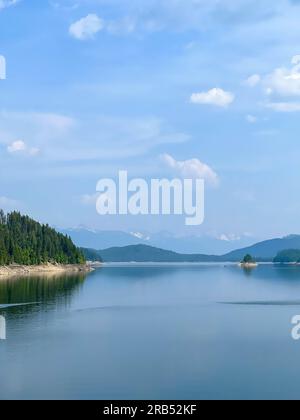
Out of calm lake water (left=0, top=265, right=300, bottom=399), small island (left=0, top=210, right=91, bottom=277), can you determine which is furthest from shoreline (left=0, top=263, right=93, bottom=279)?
calm lake water (left=0, top=265, right=300, bottom=399)

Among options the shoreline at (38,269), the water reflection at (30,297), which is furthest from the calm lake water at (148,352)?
the shoreline at (38,269)

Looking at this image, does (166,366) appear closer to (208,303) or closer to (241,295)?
(208,303)

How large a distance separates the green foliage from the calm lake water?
214ft

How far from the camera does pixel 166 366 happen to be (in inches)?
1192

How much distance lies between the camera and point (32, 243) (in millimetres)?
138375

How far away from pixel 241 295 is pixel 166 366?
46554 millimetres

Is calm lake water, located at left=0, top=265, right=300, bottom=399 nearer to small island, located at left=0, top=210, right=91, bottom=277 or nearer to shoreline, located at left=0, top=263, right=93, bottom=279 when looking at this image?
shoreline, located at left=0, top=263, right=93, bottom=279

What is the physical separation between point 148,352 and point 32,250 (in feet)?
342

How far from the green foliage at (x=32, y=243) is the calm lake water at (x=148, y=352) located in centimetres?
6511

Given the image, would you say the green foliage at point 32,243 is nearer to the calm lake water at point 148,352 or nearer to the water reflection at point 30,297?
the water reflection at point 30,297

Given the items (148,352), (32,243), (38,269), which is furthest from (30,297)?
(32,243)

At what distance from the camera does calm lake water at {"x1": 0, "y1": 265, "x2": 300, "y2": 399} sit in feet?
85.2

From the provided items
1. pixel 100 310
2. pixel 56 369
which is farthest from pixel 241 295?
pixel 56 369

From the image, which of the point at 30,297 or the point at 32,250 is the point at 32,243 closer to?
the point at 32,250
